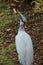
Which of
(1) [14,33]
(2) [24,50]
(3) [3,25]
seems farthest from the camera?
(3) [3,25]

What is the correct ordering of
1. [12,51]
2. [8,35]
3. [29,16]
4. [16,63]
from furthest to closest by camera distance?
[29,16] < [8,35] < [12,51] < [16,63]

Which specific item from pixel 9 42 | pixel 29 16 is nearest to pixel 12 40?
pixel 9 42

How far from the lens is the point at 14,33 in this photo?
24.2 ft

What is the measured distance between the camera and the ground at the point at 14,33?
653cm

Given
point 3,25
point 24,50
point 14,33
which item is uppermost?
point 24,50

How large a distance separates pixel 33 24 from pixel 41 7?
64cm

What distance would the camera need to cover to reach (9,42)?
7.09 m

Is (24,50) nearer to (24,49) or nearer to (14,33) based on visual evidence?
(24,49)

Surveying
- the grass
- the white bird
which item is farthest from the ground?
the white bird

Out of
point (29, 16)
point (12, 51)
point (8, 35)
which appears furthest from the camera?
point (29, 16)

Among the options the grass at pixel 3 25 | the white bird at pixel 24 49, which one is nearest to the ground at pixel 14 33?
Answer: the grass at pixel 3 25

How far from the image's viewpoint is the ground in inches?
257

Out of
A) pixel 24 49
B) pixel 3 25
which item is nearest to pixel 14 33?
pixel 3 25

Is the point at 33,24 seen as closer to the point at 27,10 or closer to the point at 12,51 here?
the point at 27,10
